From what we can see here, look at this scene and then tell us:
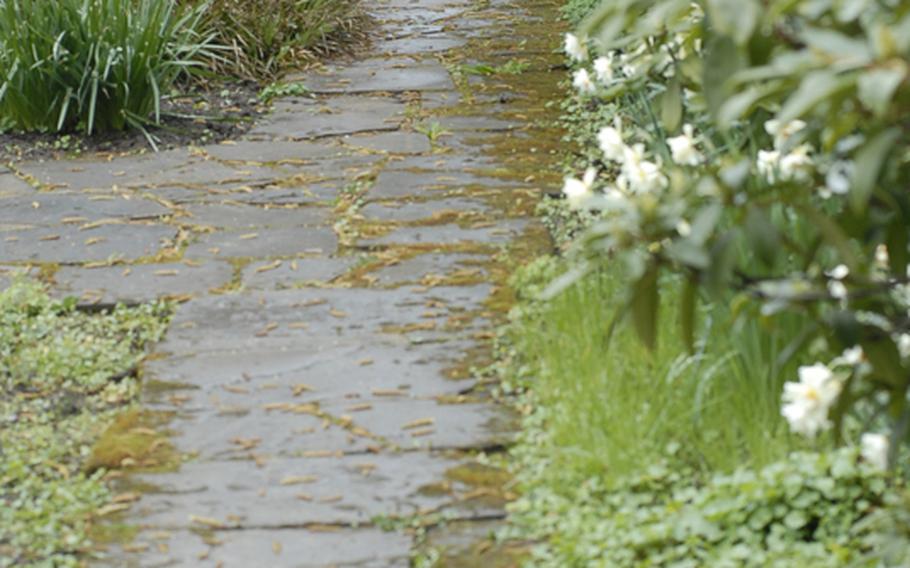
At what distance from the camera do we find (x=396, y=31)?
772 cm

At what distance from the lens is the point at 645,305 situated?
1.92 metres

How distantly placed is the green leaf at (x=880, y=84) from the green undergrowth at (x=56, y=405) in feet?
5.79

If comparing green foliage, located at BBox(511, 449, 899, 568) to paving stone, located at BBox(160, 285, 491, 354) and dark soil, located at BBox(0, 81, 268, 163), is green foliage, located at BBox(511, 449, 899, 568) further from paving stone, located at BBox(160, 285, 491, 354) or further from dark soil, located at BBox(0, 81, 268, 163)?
dark soil, located at BBox(0, 81, 268, 163)

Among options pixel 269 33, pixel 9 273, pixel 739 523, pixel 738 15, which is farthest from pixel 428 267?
pixel 269 33

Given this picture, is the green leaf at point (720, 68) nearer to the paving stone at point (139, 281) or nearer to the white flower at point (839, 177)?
the white flower at point (839, 177)

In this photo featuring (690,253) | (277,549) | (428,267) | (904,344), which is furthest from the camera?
(428,267)

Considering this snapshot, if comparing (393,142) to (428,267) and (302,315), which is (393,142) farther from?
(302,315)

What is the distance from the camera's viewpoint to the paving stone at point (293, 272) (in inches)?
159

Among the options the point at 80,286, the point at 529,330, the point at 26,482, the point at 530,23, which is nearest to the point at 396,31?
the point at 530,23

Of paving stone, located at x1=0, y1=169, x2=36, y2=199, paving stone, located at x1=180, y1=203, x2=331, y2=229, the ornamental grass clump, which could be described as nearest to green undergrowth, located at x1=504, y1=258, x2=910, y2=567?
paving stone, located at x1=180, y1=203, x2=331, y2=229

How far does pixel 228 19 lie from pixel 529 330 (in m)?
3.59

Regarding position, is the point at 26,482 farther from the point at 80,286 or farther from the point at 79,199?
the point at 79,199

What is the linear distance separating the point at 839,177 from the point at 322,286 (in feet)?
7.00

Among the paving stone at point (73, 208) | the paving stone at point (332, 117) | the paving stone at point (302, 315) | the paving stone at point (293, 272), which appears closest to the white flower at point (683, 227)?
the paving stone at point (302, 315)
